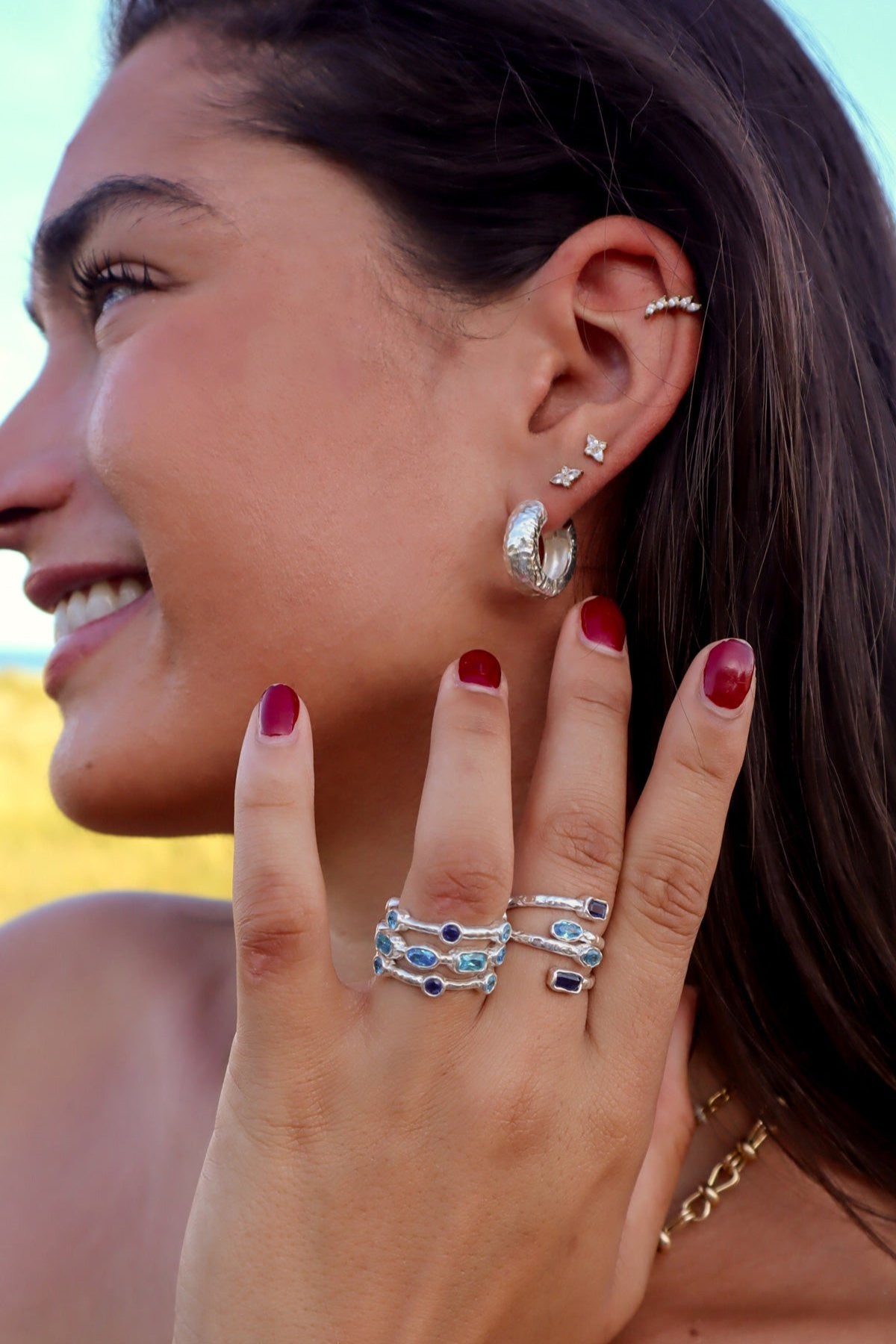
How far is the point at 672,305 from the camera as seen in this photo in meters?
1.67

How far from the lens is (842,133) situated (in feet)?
6.29

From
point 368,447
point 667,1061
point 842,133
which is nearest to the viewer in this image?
point 368,447

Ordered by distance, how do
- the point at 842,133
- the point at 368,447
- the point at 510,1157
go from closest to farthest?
the point at 510,1157 → the point at 368,447 → the point at 842,133

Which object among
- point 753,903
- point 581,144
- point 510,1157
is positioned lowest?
point 510,1157

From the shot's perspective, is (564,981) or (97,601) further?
(97,601)

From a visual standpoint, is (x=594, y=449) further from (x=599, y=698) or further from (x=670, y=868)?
(x=670, y=868)

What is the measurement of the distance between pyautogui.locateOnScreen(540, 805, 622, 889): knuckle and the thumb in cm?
32

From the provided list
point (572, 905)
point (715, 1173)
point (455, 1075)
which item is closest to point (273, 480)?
point (572, 905)

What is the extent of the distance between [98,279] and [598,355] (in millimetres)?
762

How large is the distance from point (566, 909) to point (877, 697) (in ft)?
2.05

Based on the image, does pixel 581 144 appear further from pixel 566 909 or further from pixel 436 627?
pixel 566 909

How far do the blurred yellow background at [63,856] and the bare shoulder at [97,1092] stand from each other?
5.13m

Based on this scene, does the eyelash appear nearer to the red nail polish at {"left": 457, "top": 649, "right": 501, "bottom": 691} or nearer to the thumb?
the red nail polish at {"left": 457, "top": 649, "right": 501, "bottom": 691}

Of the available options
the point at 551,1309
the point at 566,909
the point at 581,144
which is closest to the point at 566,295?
the point at 581,144
